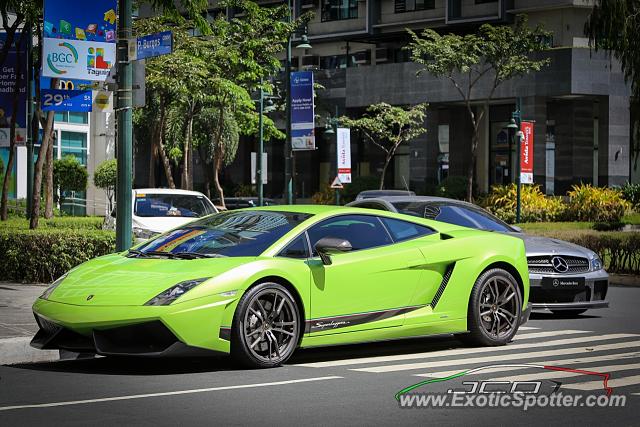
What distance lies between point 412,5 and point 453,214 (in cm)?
4857

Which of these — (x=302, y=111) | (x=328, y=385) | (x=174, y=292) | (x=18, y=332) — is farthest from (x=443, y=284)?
(x=302, y=111)

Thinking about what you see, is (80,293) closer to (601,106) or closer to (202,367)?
(202,367)

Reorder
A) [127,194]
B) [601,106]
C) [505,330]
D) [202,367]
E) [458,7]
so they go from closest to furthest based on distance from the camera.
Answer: [202,367] < [505,330] < [127,194] < [601,106] < [458,7]

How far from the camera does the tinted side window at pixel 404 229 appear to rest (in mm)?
11469

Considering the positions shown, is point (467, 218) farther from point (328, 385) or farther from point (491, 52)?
point (491, 52)

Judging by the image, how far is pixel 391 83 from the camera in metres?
61.6

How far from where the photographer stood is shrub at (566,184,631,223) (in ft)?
149

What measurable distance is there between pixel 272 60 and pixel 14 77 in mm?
16857

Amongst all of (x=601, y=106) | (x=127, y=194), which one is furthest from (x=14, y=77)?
(x=601, y=106)

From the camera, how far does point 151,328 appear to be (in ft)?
31.4

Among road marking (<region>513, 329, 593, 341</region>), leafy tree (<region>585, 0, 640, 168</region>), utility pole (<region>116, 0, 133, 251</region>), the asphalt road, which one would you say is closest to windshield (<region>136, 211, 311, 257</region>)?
the asphalt road

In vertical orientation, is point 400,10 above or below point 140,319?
above

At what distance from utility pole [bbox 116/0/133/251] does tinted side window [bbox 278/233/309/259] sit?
159 inches

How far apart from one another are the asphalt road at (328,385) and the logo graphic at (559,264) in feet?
8.01
